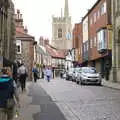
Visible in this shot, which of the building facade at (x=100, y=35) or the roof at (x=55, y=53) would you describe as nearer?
the building facade at (x=100, y=35)

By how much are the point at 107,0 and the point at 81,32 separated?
87.4ft

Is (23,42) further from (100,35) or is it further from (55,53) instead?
(55,53)

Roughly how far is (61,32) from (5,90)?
477 ft

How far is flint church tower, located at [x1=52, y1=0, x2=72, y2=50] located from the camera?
490 ft

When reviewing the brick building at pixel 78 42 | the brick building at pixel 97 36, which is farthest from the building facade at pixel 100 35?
the brick building at pixel 78 42

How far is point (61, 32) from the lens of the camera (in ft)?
507

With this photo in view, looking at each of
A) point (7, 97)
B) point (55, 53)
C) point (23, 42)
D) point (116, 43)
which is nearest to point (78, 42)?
point (23, 42)

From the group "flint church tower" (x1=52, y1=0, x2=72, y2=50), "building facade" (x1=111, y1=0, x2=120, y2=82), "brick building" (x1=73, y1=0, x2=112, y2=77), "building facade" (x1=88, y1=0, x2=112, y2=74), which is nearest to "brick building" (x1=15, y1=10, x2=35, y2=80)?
"brick building" (x1=73, y1=0, x2=112, y2=77)

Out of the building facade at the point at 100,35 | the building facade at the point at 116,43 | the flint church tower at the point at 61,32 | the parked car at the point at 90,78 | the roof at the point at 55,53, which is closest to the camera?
the parked car at the point at 90,78

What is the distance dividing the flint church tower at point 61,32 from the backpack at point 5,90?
13437 cm

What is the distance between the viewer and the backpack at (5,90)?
948 cm

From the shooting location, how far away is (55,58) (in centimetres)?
12950

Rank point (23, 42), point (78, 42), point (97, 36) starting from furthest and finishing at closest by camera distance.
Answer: point (78, 42)
point (23, 42)
point (97, 36)

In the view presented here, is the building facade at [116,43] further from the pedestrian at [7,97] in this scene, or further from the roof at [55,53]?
the roof at [55,53]
